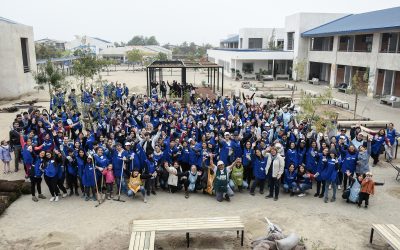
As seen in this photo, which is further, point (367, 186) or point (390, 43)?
point (390, 43)

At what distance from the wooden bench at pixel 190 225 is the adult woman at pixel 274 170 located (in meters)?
2.28

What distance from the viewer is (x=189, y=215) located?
27.2 feet

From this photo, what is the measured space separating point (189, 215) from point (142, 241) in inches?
79.5

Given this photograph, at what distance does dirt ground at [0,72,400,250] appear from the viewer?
714 centimetres

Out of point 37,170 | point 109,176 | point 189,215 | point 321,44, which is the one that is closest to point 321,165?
point 189,215

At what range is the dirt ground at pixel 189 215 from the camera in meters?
7.14

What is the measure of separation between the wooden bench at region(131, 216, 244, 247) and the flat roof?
71.3 ft

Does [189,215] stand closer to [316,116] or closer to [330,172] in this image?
[330,172]

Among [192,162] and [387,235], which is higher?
[192,162]

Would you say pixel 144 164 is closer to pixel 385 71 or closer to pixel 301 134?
pixel 301 134

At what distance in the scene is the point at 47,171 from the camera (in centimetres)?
877

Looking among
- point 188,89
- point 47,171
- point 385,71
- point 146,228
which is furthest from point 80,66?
point 385,71

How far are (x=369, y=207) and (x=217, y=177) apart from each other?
3.93 m

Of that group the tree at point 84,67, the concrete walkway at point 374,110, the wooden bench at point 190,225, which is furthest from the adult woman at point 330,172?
the tree at point 84,67
